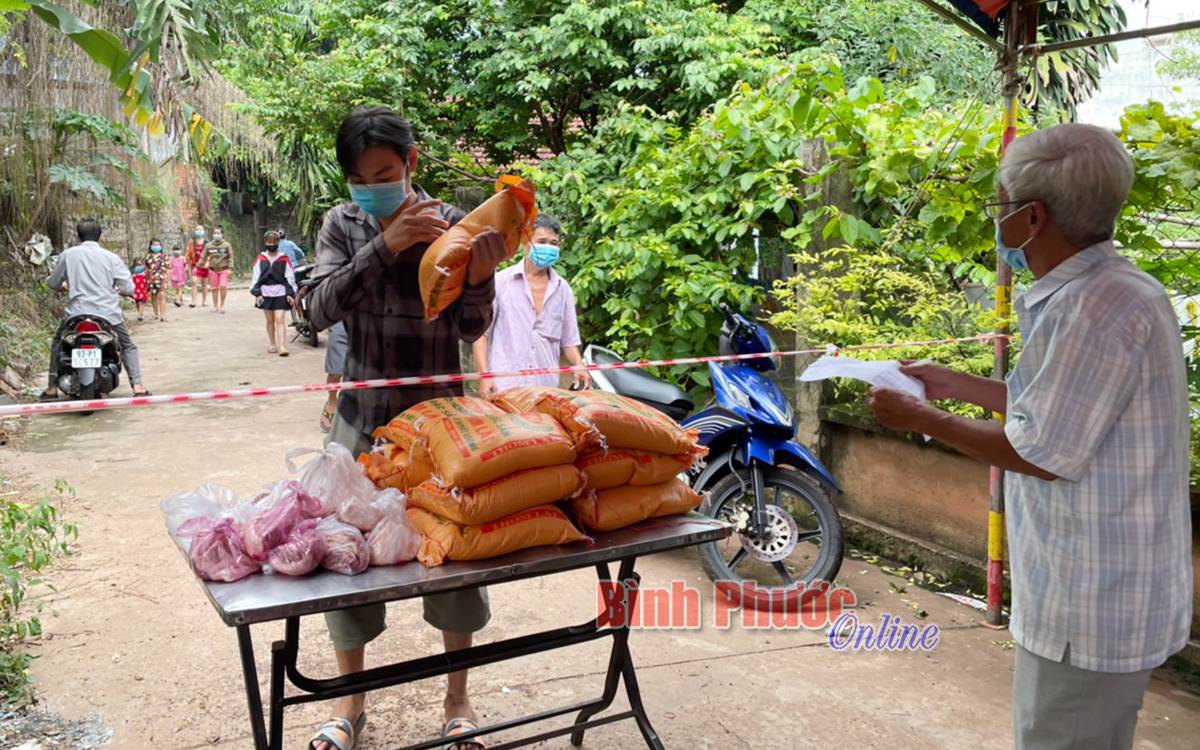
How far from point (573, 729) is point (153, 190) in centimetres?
1702

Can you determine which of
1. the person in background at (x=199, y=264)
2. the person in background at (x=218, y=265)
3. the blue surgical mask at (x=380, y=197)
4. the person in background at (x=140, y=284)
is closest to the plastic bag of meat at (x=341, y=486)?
the blue surgical mask at (x=380, y=197)

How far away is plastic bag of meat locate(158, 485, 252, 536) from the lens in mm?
2445

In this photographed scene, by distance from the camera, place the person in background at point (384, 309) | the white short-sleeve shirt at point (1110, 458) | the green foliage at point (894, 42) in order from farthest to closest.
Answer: the green foliage at point (894, 42) < the person in background at point (384, 309) < the white short-sleeve shirt at point (1110, 458)

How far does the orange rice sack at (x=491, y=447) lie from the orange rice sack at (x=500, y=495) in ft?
0.07

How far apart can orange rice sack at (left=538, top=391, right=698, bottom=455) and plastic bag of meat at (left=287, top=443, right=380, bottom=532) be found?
1.85ft

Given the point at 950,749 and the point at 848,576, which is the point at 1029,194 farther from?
the point at 848,576

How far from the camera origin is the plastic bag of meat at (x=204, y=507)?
245 cm

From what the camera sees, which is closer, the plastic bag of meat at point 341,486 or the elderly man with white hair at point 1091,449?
the elderly man with white hair at point 1091,449

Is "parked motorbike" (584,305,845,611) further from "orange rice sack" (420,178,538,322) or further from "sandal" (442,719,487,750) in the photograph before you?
"orange rice sack" (420,178,538,322)

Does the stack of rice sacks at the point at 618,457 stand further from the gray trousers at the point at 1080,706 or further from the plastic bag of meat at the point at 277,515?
the gray trousers at the point at 1080,706

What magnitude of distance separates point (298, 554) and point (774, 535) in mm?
2711

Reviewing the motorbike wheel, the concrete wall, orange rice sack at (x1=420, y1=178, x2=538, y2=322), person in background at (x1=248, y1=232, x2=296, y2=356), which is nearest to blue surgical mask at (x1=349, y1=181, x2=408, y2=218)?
orange rice sack at (x1=420, y1=178, x2=538, y2=322)

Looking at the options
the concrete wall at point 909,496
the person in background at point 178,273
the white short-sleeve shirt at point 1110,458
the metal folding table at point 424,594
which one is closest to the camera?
the white short-sleeve shirt at point 1110,458

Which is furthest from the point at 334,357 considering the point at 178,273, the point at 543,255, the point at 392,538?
the point at 178,273
